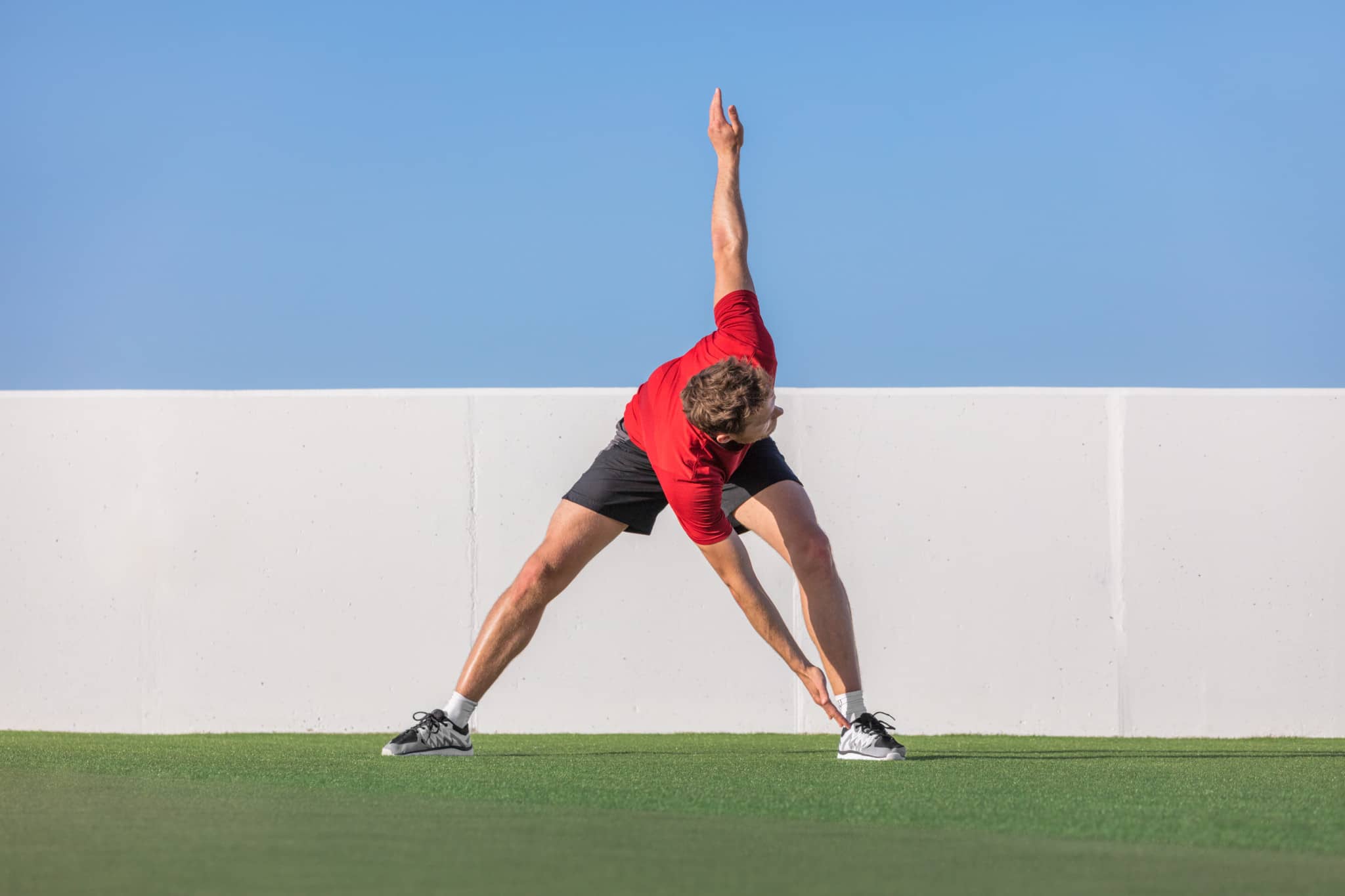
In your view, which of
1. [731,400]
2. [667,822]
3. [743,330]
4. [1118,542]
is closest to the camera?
[667,822]

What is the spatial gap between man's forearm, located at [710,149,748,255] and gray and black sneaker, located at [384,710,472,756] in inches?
59.0

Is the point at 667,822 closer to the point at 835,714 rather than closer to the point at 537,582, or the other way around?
the point at 835,714

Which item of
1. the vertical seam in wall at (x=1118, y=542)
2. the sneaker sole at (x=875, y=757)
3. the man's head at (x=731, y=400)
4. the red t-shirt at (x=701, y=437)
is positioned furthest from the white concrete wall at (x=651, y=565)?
the man's head at (x=731, y=400)

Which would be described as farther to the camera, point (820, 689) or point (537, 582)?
point (537, 582)

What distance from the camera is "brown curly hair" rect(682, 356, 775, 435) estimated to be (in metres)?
3.22

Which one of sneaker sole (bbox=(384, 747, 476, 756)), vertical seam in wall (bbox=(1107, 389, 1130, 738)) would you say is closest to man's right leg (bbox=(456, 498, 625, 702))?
sneaker sole (bbox=(384, 747, 476, 756))

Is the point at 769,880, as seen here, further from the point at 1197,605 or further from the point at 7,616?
the point at 7,616

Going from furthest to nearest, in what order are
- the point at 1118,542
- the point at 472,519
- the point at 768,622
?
the point at 472,519 < the point at 1118,542 < the point at 768,622

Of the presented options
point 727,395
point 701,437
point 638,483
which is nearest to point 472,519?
point 638,483

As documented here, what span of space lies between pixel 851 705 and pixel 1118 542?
5.94ft

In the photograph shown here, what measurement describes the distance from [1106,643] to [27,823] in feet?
12.7

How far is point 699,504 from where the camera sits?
3.47 m

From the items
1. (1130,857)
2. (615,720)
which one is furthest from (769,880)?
(615,720)

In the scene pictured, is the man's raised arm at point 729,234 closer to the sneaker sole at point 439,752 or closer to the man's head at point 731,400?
the man's head at point 731,400
